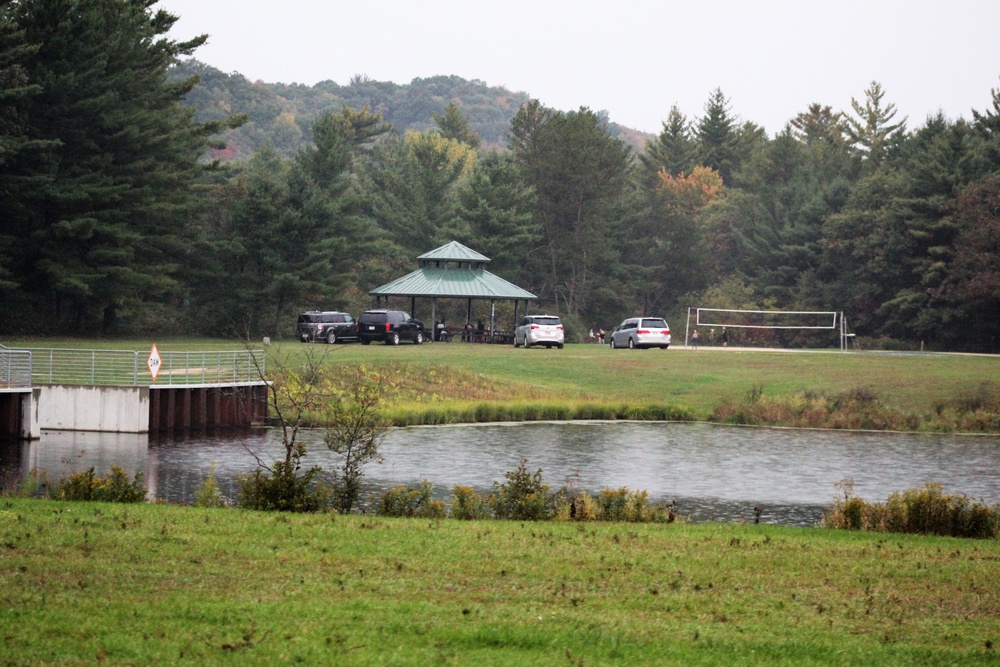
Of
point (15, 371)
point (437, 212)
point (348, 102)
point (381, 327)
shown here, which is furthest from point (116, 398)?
point (348, 102)

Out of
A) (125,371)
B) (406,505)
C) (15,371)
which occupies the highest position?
(15,371)

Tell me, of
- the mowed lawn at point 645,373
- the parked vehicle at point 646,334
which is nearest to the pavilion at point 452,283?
the parked vehicle at point 646,334

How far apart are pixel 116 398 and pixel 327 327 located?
23.7m

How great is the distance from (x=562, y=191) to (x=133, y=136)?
39.3 meters

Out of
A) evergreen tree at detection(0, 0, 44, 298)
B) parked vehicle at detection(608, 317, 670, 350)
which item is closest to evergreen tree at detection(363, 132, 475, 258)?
parked vehicle at detection(608, 317, 670, 350)

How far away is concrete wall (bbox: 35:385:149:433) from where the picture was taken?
34.8 meters

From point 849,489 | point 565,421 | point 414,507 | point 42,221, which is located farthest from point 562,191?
point 414,507

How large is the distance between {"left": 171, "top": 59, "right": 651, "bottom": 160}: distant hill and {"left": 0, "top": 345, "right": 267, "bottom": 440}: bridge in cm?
9878

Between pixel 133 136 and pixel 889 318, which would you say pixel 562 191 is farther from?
pixel 133 136

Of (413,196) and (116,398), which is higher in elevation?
(413,196)

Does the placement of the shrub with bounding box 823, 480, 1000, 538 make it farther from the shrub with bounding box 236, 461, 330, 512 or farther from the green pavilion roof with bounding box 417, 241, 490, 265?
the green pavilion roof with bounding box 417, 241, 490, 265

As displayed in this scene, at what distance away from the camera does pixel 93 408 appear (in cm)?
3497

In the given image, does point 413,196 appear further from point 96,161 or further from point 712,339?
point 96,161

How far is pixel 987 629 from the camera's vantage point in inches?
413
